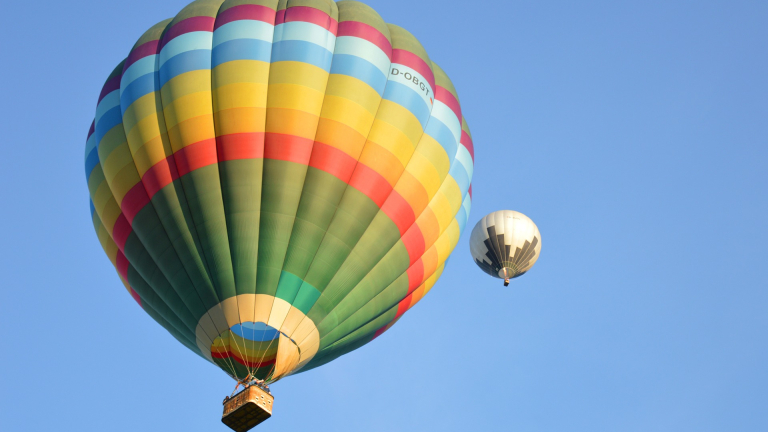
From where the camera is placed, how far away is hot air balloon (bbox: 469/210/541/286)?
81.0ft

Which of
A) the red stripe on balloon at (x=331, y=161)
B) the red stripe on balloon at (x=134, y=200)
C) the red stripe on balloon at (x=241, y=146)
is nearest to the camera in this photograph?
the red stripe on balloon at (x=241, y=146)

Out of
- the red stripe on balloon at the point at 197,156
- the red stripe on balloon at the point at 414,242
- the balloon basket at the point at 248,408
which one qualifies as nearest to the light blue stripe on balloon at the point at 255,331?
the balloon basket at the point at 248,408

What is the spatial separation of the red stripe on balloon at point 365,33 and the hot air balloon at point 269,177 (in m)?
0.03

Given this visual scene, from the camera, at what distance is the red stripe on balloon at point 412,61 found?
16781 mm

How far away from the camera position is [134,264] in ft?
52.7

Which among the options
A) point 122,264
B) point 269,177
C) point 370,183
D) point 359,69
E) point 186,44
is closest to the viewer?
point 269,177

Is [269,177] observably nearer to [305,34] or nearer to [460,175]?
[305,34]

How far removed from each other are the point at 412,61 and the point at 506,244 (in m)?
9.02

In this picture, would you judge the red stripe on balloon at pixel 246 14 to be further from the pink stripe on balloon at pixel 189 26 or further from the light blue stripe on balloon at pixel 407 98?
the light blue stripe on balloon at pixel 407 98

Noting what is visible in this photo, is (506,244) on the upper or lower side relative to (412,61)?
upper

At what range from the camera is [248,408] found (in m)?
14.3

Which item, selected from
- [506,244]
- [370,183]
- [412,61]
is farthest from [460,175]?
[506,244]

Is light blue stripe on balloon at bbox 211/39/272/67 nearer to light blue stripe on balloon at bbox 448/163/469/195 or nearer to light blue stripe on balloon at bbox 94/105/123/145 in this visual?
light blue stripe on balloon at bbox 94/105/123/145

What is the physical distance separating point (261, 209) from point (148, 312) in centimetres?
361
